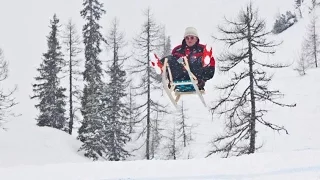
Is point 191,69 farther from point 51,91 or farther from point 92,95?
point 51,91

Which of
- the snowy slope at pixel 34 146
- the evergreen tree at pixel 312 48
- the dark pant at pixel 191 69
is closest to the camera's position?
the dark pant at pixel 191 69

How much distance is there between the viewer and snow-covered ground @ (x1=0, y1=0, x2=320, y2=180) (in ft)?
37.1

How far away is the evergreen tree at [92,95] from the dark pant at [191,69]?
20.0 m

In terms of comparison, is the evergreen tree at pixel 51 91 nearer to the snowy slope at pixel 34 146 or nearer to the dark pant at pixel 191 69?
the snowy slope at pixel 34 146

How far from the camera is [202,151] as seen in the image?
34938mm

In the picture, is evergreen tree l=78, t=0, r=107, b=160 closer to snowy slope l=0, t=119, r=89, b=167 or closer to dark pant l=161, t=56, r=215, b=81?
snowy slope l=0, t=119, r=89, b=167

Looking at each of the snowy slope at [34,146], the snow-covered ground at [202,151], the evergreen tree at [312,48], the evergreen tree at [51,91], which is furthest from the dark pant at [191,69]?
the evergreen tree at [312,48]

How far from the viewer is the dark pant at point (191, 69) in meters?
9.29

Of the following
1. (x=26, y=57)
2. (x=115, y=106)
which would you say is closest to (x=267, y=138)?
(x=115, y=106)

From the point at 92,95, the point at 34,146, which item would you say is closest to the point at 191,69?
the point at 34,146

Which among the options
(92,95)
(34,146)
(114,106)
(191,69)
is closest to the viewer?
(191,69)

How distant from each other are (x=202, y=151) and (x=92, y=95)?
11.7 meters

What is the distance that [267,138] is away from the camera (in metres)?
31.5

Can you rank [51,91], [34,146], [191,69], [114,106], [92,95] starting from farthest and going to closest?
1. [51,91]
2. [114,106]
3. [92,95]
4. [34,146]
5. [191,69]
